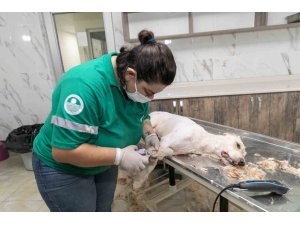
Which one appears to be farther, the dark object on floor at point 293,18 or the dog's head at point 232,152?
the dark object on floor at point 293,18

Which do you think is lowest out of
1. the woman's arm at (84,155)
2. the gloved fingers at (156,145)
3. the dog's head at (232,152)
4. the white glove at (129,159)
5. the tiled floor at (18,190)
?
the tiled floor at (18,190)

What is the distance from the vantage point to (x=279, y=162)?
42.9 inches

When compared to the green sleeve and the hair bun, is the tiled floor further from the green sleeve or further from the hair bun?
the hair bun

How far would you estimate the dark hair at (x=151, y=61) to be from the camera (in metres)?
0.74

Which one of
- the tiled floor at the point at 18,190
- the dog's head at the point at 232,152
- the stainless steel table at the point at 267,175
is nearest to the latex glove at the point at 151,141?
the stainless steel table at the point at 267,175

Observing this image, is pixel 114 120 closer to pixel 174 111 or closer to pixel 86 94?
pixel 86 94

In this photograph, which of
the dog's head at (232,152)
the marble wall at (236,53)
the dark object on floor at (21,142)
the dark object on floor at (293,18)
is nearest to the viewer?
the dog's head at (232,152)

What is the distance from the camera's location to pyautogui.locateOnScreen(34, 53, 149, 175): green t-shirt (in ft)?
2.31

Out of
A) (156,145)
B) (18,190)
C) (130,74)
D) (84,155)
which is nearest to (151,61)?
(130,74)

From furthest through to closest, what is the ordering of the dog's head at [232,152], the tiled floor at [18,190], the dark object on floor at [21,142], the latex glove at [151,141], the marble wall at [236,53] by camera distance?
the marble wall at [236,53] < the dark object on floor at [21,142] < the tiled floor at [18,190] < the latex glove at [151,141] < the dog's head at [232,152]

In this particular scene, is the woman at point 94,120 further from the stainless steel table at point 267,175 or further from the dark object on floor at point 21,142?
the dark object on floor at point 21,142

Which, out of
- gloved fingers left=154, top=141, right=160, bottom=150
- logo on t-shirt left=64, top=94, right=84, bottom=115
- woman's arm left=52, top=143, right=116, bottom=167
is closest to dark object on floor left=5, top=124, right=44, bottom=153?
gloved fingers left=154, top=141, right=160, bottom=150

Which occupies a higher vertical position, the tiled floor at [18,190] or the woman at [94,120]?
the woman at [94,120]
